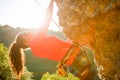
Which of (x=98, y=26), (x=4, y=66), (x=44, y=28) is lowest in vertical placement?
(x=98, y=26)

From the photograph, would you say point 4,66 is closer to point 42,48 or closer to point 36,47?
point 42,48

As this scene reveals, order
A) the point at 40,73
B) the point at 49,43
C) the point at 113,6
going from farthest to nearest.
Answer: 1. the point at 40,73
2. the point at 49,43
3. the point at 113,6

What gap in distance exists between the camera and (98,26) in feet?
13.4

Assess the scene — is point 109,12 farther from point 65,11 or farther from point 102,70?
point 102,70

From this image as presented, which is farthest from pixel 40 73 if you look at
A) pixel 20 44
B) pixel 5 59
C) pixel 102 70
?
pixel 102 70

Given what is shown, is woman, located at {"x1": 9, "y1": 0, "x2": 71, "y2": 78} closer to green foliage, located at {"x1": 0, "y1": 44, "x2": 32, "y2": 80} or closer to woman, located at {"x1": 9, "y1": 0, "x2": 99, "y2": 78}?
woman, located at {"x1": 9, "y1": 0, "x2": 99, "y2": 78}

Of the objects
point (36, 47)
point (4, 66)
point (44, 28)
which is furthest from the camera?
point (4, 66)

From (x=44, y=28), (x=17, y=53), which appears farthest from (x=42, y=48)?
(x=44, y=28)

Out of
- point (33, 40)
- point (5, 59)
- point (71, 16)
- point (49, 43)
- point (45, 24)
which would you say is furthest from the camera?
point (5, 59)

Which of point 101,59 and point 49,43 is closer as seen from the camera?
point 101,59

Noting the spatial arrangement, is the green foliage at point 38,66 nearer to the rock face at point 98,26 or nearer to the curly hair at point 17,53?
the curly hair at point 17,53

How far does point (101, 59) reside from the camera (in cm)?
432

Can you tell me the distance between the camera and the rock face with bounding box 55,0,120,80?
3.87m

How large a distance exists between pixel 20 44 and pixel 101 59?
290 centimetres
